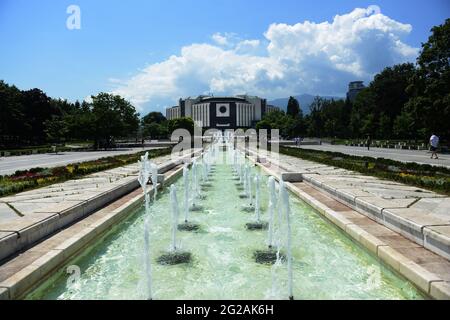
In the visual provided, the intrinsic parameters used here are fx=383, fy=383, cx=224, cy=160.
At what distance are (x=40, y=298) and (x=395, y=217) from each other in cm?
476

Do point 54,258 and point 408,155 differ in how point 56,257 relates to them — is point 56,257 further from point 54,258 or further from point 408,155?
point 408,155

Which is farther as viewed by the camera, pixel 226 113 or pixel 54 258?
pixel 226 113

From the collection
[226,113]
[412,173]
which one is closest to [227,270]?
[412,173]

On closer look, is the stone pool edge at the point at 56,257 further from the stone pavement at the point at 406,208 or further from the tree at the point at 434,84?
the tree at the point at 434,84

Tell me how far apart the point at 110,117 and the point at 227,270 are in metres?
41.9

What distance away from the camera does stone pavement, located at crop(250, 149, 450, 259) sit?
15.7 ft

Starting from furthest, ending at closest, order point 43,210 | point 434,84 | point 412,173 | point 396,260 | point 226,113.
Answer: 1. point 226,113
2. point 434,84
3. point 412,173
4. point 43,210
5. point 396,260

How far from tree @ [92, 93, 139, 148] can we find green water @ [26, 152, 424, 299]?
39.1 m

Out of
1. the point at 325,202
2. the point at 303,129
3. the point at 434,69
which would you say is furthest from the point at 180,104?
the point at 325,202

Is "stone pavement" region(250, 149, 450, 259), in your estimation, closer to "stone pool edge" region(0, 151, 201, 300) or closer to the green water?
the green water

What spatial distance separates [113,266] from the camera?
16.6 ft

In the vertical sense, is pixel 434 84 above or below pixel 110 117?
above

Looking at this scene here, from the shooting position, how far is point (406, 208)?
6.24 m
